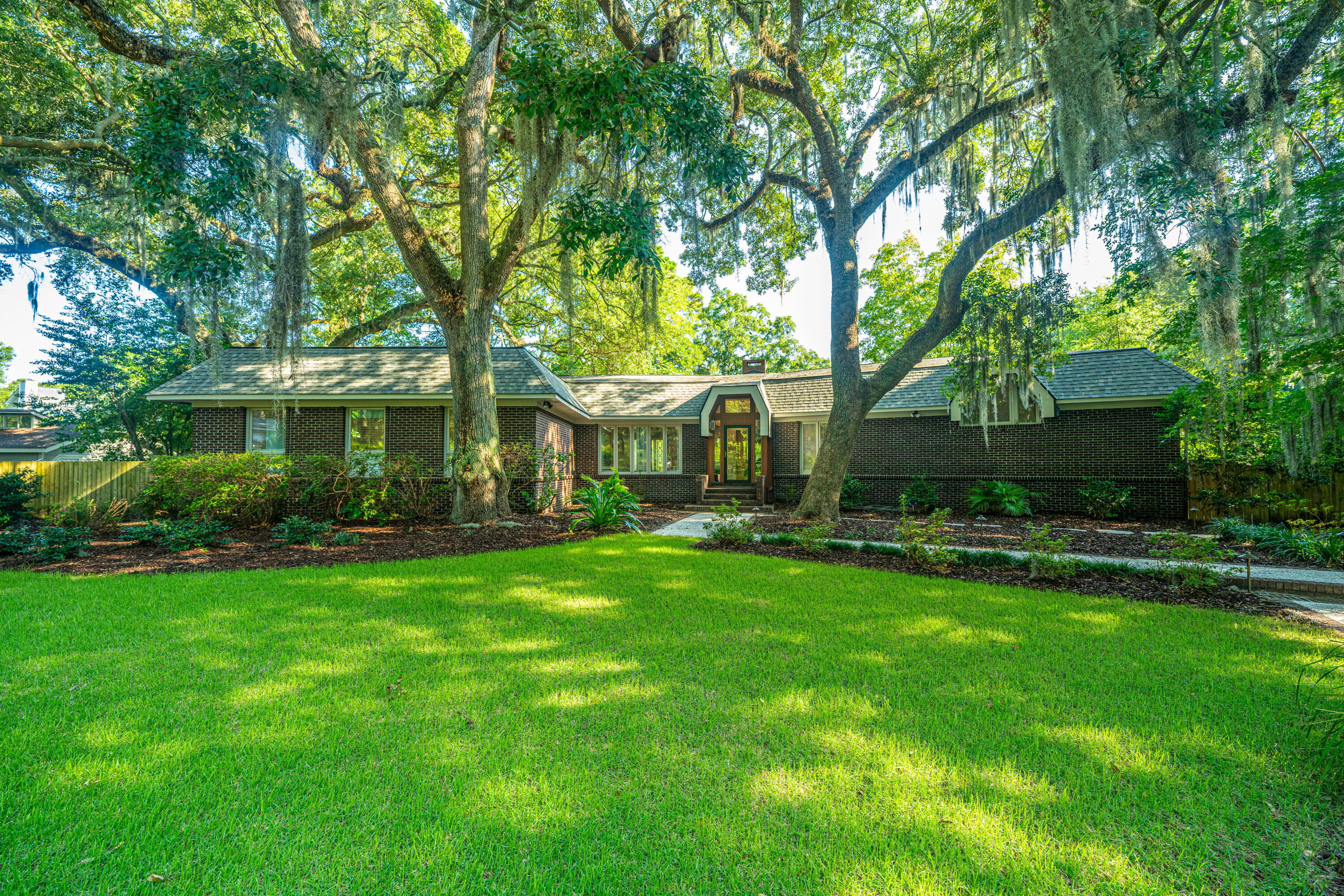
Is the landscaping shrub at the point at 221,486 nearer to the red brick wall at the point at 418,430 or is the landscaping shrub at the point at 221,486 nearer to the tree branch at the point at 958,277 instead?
the red brick wall at the point at 418,430

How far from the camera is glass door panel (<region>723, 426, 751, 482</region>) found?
55.8ft

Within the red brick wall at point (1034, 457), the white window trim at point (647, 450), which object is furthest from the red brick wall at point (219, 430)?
the red brick wall at point (1034, 457)

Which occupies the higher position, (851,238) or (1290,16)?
(1290,16)

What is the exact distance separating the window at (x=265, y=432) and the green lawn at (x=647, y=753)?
9.65 meters

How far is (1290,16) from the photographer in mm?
6602

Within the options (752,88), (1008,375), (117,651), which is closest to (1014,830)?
(117,651)

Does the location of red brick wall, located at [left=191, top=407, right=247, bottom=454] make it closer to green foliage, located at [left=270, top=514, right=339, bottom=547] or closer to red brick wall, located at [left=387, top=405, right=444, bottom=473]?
red brick wall, located at [left=387, top=405, right=444, bottom=473]

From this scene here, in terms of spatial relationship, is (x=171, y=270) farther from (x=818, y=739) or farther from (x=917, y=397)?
(x=917, y=397)

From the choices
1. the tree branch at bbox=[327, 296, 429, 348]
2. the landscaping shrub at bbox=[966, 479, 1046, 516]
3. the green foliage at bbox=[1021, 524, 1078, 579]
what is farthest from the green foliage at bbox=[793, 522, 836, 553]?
the tree branch at bbox=[327, 296, 429, 348]

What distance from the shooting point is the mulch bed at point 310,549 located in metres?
6.62

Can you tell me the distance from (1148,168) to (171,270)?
13019 mm

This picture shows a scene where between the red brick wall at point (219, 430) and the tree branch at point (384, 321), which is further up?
the tree branch at point (384, 321)

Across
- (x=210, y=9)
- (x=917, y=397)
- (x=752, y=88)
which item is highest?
(x=210, y=9)

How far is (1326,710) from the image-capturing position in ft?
7.55
